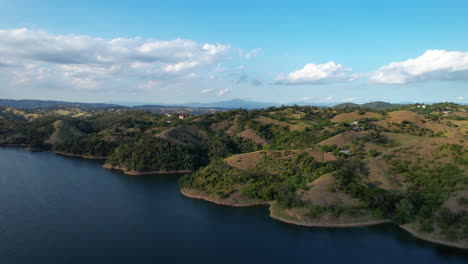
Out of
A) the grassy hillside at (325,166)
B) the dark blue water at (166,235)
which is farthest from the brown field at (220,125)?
the dark blue water at (166,235)

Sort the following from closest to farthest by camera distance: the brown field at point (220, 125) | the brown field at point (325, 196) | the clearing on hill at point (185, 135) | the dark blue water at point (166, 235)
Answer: the dark blue water at point (166, 235) < the brown field at point (325, 196) < the clearing on hill at point (185, 135) < the brown field at point (220, 125)

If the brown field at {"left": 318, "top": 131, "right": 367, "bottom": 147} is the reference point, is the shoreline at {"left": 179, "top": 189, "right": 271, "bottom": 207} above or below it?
below

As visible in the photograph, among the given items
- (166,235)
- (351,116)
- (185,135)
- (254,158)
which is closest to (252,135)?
(185,135)

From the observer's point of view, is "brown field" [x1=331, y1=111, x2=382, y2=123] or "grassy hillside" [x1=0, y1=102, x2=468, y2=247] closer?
"grassy hillside" [x1=0, y1=102, x2=468, y2=247]

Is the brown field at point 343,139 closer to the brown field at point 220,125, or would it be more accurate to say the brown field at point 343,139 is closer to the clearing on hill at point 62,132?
the brown field at point 220,125

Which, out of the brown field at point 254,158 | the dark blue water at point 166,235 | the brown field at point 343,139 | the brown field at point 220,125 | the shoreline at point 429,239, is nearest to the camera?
the dark blue water at point 166,235

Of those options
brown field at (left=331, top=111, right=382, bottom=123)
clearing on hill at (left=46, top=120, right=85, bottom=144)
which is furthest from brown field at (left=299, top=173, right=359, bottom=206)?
clearing on hill at (left=46, top=120, right=85, bottom=144)

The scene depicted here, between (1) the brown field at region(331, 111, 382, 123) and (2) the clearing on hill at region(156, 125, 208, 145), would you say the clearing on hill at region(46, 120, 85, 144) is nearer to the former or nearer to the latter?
(2) the clearing on hill at region(156, 125, 208, 145)

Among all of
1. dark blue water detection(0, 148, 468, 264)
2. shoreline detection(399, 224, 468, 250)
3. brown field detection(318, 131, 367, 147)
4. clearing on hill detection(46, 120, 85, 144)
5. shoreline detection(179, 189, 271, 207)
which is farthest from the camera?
clearing on hill detection(46, 120, 85, 144)

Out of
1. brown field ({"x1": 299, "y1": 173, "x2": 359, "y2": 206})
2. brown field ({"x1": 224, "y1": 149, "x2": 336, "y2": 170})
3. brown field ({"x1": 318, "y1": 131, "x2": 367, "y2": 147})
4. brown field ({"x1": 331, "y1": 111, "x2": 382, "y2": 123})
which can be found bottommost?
brown field ({"x1": 299, "y1": 173, "x2": 359, "y2": 206})

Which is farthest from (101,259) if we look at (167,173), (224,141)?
(224,141)
